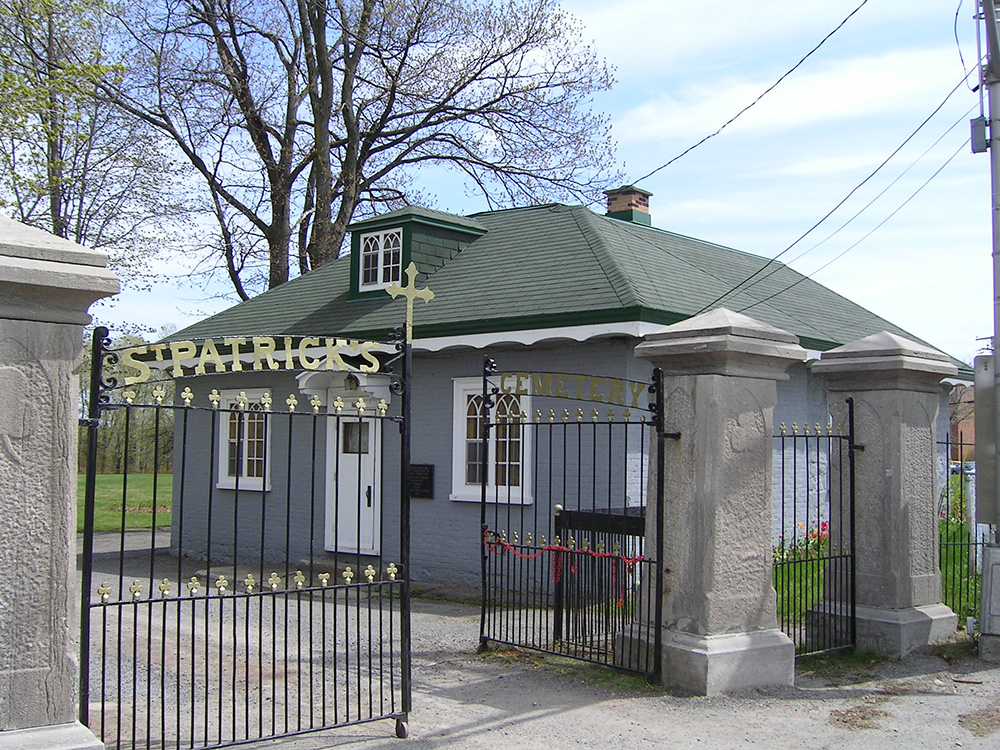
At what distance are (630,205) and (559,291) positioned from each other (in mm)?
5225

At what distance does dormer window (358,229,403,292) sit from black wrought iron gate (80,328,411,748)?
2.07 meters

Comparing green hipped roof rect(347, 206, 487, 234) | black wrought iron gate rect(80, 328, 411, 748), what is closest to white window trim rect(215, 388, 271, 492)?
black wrought iron gate rect(80, 328, 411, 748)

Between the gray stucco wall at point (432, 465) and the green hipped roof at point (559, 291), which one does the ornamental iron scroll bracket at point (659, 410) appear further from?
the green hipped roof at point (559, 291)

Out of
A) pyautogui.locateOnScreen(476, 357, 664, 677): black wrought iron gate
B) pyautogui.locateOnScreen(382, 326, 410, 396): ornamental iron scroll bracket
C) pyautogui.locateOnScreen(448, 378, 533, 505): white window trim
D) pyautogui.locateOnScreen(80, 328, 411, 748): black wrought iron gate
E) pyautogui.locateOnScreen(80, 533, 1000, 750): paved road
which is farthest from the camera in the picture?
pyautogui.locateOnScreen(448, 378, 533, 505): white window trim

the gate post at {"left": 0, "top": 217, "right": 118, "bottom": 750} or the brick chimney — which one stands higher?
the brick chimney

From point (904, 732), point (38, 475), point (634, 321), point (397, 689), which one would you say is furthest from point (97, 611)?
point (904, 732)

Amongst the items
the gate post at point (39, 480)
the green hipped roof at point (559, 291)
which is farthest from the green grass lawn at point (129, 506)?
the gate post at point (39, 480)

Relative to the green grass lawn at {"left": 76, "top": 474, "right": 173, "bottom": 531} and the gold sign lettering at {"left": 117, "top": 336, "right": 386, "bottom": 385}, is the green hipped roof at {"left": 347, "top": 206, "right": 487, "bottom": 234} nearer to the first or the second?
the green grass lawn at {"left": 76, "top": 474, "right": 173, "bottom": 531}

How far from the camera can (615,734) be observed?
19.7 feet

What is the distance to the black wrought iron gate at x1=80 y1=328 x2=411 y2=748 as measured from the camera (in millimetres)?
5297

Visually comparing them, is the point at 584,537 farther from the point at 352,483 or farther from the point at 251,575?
the point at 352,483

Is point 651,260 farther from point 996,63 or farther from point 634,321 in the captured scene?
point 996,63

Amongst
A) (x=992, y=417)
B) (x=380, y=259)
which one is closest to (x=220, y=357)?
(x=992, y=417)

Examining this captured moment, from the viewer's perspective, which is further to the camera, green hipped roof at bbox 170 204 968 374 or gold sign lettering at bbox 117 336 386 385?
green hipped roof at bbox 170 204 968 374
